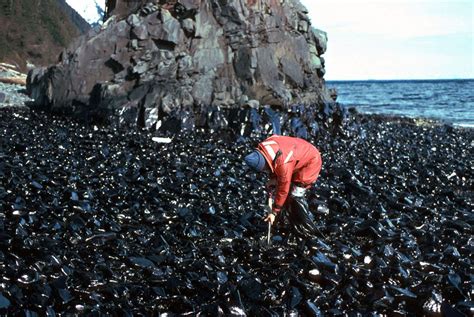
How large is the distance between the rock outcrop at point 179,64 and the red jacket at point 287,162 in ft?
42.8

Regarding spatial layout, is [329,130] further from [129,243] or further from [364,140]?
[129,243]

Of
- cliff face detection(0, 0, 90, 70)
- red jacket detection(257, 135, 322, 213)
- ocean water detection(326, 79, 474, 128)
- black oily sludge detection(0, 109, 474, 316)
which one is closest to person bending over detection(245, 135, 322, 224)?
red jacket detection(257, 135, 322, 213)

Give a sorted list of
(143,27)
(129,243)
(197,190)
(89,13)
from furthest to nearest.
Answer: (89,13)
(143,27)
(197,190)
(129,243)

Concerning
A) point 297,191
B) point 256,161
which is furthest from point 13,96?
point 256,161

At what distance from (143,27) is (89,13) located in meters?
79.4

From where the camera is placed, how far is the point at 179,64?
23.3 metres

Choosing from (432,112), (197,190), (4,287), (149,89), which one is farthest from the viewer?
(432,112)

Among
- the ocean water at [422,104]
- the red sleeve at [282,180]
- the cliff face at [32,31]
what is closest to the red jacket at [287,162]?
the red sleeve at [282,180]

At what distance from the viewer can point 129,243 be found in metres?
8.74

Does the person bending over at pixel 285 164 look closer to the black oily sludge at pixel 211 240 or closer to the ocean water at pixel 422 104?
the black oily sludge at pixel 211 240

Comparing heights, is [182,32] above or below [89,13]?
below

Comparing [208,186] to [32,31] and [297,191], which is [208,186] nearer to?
[297,191]

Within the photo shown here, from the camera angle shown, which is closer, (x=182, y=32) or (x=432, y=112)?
(x=182, y=32)

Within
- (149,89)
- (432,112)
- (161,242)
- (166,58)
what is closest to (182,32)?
(166,58)
